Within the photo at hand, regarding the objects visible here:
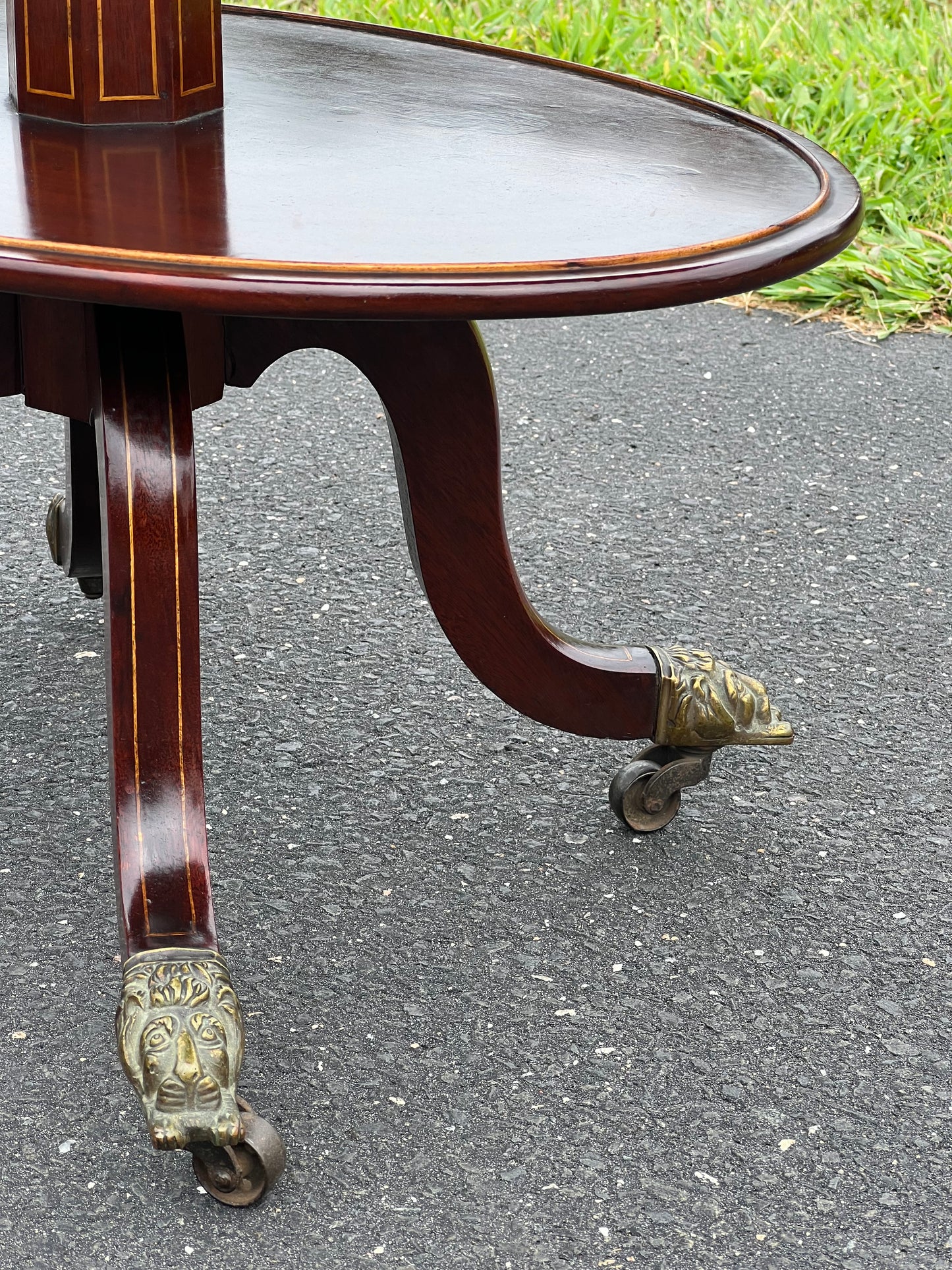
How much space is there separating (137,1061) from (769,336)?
7.97 ft

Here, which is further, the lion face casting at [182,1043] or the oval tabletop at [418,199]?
the lion face casting at [182,1043]

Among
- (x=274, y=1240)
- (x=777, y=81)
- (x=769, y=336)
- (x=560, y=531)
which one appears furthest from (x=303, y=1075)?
(x=777, y=81)

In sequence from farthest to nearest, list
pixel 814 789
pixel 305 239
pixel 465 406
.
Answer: pixel 814 789 → pixel 465 406 → pixel 305 239

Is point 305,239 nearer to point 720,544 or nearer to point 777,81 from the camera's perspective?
point 720,544

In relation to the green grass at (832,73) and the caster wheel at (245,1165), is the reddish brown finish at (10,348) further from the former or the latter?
the green grass at (832,73)

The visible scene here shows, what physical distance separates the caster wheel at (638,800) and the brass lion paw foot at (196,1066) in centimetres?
57

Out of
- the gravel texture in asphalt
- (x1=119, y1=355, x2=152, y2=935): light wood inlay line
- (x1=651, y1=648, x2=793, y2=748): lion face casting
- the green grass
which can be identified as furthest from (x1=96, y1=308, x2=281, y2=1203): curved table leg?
the green grass

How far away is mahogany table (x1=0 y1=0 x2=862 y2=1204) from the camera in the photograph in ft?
3.35

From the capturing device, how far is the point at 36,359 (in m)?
1.38

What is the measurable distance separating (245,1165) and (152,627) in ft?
1.38

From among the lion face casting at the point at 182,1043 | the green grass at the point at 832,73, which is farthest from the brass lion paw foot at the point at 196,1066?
the green grass at the point at 832,73

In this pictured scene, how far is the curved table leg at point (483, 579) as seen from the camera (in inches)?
57.4

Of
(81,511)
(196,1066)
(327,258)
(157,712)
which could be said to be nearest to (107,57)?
(327,258)

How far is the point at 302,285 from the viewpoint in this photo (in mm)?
977
